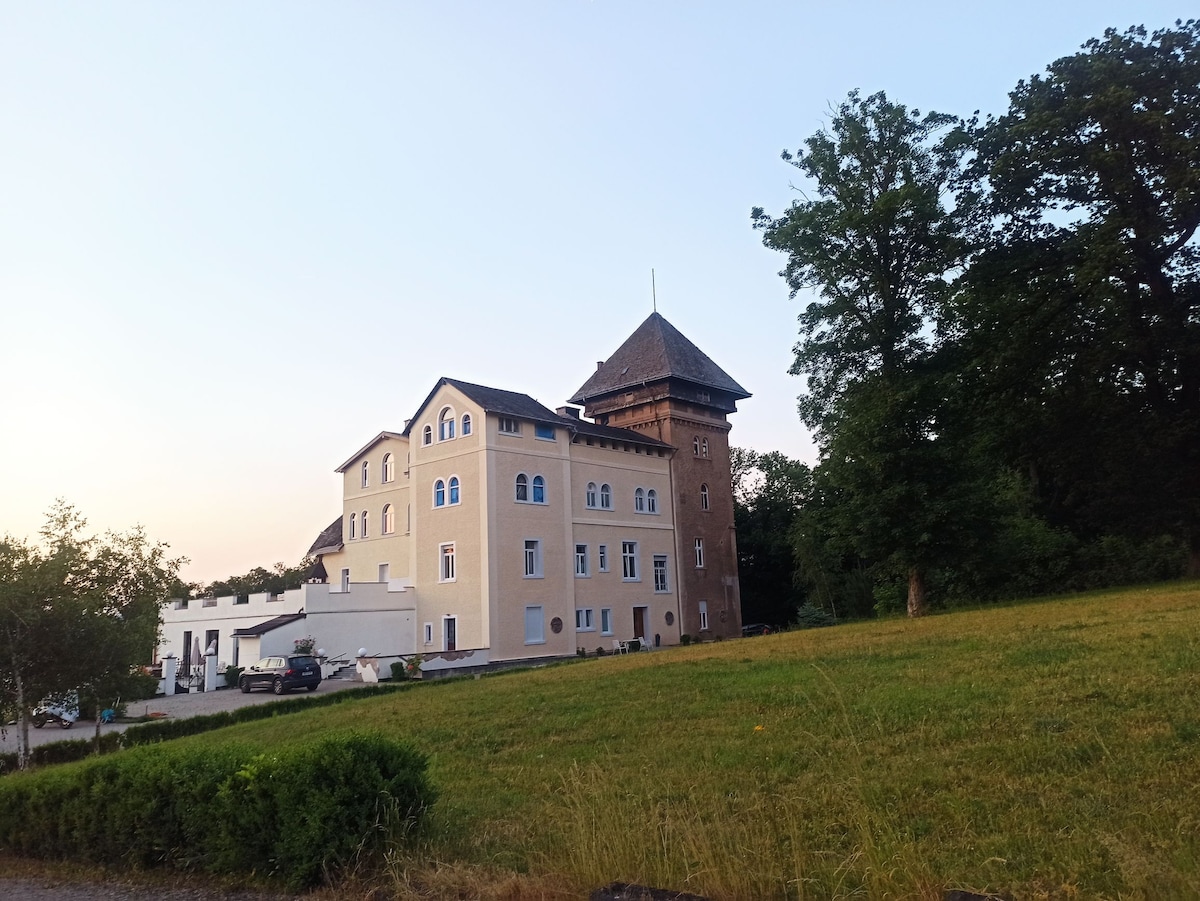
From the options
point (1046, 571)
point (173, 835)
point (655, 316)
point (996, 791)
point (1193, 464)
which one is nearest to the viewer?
point (996, 791)

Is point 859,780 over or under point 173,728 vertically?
over

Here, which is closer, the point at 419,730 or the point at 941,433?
the point at 419,730

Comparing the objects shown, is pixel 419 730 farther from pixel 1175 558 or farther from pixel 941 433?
pixel 1175 558

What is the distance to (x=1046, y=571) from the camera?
121ft

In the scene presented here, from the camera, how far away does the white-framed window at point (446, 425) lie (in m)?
42.1

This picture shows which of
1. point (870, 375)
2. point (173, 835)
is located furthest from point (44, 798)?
point (870, 375)

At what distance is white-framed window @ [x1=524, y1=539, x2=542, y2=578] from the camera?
135 ft

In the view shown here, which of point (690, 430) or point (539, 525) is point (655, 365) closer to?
point (690, 430)

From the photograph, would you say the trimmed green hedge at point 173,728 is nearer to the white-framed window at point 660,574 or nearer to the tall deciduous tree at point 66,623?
the tall deciduous tree at point 66,623

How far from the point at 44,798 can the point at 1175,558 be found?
1434 inches

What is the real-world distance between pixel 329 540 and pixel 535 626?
18784 millimetres

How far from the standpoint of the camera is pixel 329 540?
53.8m

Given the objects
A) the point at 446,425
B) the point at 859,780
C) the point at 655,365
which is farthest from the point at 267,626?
the point at 859,780

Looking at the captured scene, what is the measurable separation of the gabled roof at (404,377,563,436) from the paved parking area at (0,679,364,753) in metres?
13.2
